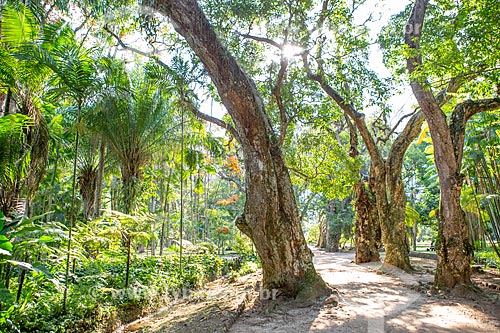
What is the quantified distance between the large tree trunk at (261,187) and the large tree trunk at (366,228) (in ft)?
21.7

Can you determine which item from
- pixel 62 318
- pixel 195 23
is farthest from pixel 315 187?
pixel 62 318

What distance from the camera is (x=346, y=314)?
17.0 feet

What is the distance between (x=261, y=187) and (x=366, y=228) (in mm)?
7385

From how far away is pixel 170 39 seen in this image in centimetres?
998

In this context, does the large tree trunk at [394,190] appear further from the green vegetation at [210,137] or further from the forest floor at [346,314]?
the forest floor at [346,314]

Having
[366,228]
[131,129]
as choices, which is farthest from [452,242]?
[131,129]

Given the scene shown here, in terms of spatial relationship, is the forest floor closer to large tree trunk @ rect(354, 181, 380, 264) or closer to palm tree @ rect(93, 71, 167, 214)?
palm tree @ rect(93, 71, 167, 214)

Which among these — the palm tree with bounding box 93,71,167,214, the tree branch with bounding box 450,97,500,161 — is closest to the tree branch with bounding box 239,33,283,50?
the palm tree with bounding box 93,71,167,214

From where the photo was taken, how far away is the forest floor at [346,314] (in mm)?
A: 4704

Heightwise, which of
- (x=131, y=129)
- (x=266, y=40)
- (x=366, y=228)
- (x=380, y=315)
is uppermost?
(x=266, y=40)

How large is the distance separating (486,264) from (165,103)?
1104 centimetres

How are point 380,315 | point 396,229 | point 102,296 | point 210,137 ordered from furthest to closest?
point 210,137 < point 396,229 < point 102,296 < point 380,315

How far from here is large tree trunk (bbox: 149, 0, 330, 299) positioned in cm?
600

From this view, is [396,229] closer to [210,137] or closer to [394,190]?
[394,190]
